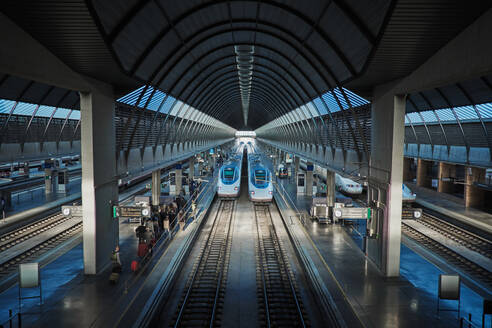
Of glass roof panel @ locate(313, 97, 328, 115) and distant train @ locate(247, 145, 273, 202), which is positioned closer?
glass roof panel @ locate(313, 97, 328, 115)

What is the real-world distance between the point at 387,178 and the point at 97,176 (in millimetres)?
10832

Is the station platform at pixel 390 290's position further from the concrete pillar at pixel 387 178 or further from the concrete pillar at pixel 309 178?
the concrete pillar at pixel 309 178

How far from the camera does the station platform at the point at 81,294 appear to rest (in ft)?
29.7

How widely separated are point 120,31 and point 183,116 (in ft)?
60.6

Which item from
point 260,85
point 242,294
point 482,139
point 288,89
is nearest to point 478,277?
point 242,294

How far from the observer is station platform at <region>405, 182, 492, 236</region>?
20.2 m

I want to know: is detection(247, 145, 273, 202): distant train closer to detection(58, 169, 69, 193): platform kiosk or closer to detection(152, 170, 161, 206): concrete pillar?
detection(152, 170, 161, 206): concrete pillar

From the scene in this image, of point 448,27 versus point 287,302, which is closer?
point 448,27

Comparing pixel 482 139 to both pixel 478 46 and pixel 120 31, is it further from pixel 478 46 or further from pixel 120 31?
pixel 120 31

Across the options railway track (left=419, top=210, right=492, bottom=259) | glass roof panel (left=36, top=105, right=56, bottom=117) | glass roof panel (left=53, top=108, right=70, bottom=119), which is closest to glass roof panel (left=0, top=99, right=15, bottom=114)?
glass roof panel (left=36, top=105, right=56, bottom=117)

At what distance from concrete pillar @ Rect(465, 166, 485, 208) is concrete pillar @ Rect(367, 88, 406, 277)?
16.3 m

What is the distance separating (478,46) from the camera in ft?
23.3

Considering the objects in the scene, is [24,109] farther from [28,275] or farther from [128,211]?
[28,275]

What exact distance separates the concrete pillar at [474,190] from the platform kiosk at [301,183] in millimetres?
13196
